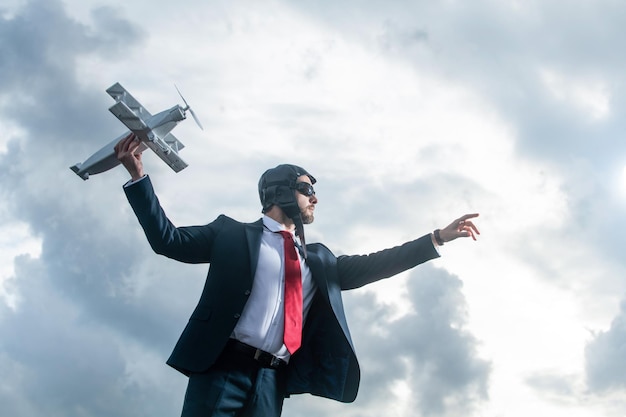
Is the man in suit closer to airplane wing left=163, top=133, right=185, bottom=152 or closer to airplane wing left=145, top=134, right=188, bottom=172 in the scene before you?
airplane wing left=145, top=134, right=188, bottom=172

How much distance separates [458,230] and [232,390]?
2931 millimetres

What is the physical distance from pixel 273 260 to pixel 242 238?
399 millimetres

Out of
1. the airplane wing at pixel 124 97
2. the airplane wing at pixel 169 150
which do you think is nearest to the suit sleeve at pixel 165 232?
the airplane wing at pixel 169 150

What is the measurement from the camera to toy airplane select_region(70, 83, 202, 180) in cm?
634

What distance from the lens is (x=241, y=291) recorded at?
6059mm

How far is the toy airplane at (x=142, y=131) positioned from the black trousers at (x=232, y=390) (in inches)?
89.2

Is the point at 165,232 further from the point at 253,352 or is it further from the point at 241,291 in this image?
the point at 253,352

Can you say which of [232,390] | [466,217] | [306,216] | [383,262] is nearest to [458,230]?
[466,217]

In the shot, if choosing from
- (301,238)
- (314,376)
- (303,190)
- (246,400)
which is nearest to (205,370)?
(246,400)

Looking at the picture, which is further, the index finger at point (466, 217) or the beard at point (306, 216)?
the beard at point (306, 216)

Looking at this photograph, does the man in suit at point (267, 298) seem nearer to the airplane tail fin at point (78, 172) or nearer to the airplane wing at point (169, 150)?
the airplane wing at point (169, 150)

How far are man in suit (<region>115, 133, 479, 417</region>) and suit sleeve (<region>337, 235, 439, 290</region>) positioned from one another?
1 cm

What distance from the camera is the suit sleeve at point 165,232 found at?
5863mm

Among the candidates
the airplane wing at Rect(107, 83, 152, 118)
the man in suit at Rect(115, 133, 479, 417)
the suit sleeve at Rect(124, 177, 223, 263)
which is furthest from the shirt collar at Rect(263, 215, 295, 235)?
the airplane wing at Rect(107, 83, 152, 118)
